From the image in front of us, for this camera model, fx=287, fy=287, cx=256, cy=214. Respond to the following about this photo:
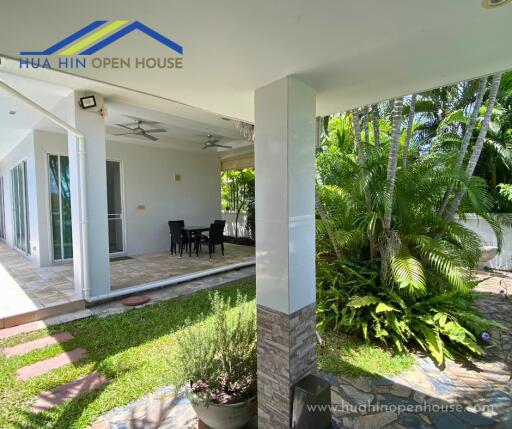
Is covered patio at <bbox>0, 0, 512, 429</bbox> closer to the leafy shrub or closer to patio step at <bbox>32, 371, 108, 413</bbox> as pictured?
the leafy shrub

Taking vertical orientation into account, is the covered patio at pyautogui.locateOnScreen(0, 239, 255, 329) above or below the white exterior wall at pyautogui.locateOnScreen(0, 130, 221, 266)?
below

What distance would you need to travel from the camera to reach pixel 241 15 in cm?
132

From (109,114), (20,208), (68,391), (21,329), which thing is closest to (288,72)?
(68,391)

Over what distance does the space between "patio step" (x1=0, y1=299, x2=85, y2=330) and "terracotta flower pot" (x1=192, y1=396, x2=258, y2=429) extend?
2.99 m

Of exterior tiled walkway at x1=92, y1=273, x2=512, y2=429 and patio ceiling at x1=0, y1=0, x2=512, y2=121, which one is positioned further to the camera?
exterior tiled walkway at x1=92, y1=273, x2=512, y2=429

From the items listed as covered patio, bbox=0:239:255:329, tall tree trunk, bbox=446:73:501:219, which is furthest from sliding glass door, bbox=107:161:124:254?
tall tree trunk, bbox=446:73:501:219

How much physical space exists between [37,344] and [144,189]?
5498 mm

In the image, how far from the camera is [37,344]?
130 inches

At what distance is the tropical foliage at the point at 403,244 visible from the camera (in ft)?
10.3

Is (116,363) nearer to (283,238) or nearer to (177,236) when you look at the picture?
(283,238)

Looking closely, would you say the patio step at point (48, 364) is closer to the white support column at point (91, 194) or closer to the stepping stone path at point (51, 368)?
the stepping stone path at point (51, 368)

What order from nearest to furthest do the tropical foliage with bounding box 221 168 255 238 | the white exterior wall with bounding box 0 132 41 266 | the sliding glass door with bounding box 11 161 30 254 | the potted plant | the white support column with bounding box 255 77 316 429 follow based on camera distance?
1. the white support column with bounding box 255 77 316 429
2. the potted plant
3. the white exterior wall with bounding box 0 132 41 266
4. the sliding glass door with bounding box 11 161 30 254
5. the tropical foliage with bounding box 221 168 255 238

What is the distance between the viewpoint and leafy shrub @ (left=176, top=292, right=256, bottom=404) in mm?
2051

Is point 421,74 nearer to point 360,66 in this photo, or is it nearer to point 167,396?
point 360,66
